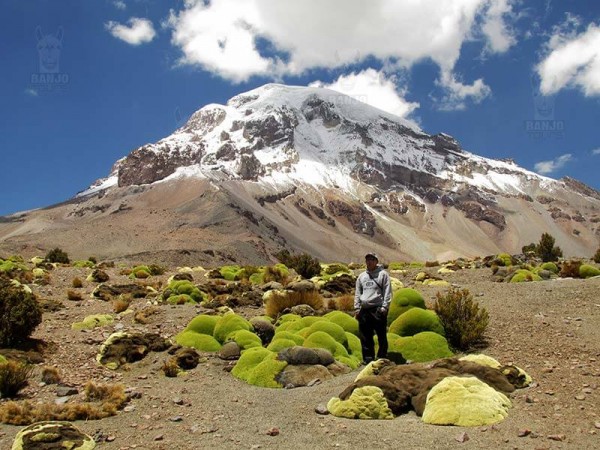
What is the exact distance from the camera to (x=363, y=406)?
7.18 meters

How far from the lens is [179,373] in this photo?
10.5m

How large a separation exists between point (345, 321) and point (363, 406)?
545 centimetres

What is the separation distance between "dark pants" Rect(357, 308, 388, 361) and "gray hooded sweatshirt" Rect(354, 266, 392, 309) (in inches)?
5.4

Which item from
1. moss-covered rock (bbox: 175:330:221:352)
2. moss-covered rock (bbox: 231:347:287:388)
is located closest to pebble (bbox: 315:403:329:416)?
moss-covered rock (bbox: 231:347:287:388)

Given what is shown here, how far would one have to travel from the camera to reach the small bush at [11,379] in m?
8.89

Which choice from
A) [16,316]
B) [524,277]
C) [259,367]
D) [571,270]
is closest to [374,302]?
[259,367]

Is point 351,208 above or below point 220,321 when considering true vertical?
above

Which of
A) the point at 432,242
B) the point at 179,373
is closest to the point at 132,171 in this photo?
the point at 432,242

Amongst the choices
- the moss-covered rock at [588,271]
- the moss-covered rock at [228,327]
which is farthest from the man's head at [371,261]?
the moss-covered rock at [588,271]

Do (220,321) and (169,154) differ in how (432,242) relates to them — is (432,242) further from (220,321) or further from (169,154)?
(220,321)

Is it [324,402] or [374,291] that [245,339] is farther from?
[324,402]

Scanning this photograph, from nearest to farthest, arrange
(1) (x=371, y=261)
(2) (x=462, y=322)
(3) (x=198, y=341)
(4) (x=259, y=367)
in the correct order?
1. (1) (x=371, y=261)
2. (4) (x=259, y=367)
3. (2) (x=462, y=322)
4. (3) (x=198, y=341)

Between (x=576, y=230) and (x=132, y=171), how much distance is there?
6285 inches

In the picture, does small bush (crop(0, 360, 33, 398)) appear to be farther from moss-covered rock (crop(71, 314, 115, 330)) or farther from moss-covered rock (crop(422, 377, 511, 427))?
moss-covered rock (crop(422, 377, 511, 427))
